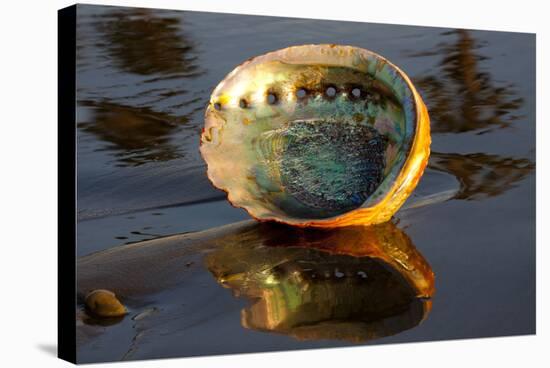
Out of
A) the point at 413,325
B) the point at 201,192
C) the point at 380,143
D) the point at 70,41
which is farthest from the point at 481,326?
the point at 70,41

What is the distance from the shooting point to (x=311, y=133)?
480 cm

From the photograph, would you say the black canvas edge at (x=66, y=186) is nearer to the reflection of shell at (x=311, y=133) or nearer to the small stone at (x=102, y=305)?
the small stone at (x=102, y=305)

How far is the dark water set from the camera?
4133 mm

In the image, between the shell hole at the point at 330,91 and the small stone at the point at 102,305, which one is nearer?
the small stone at the point at 102,305

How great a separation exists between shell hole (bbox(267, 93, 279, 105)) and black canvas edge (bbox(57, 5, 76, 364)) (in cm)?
108

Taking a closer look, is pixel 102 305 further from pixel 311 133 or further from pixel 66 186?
pixel 311 133

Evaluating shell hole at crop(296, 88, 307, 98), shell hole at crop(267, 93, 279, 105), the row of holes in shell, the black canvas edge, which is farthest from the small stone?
shell hole at crop(296, 88, 307, 98)

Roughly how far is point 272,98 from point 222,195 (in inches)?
19.4

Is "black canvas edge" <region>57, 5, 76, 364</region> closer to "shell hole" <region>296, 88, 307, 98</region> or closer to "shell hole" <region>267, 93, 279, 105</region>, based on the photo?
"shell hole" <region>267, 93, 279, 105</region>

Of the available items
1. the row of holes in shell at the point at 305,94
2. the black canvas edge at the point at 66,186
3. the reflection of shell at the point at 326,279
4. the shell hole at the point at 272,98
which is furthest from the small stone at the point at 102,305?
the shell hole at the point at 272,98

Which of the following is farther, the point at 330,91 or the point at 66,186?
the point at 330,91

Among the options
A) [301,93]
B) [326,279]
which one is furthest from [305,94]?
[326,279]

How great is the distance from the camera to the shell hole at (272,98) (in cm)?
473

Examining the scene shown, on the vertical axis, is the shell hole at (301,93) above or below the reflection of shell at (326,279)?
above
